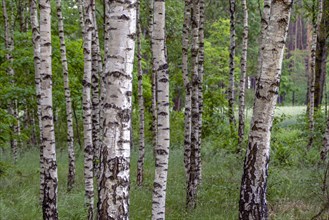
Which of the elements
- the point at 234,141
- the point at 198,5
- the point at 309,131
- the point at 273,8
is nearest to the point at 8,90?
the point at 198,5

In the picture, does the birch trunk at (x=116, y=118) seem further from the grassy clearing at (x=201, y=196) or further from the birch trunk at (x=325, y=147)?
the birch trunk at (x=325, y=147)

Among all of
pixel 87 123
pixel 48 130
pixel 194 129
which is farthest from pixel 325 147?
pixel 48 130

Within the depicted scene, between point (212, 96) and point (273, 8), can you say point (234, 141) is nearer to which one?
point (212, 96)

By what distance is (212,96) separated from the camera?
15367 millimetres

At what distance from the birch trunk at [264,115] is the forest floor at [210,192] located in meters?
2.73

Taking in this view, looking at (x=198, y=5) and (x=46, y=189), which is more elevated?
(x=198, y=5)

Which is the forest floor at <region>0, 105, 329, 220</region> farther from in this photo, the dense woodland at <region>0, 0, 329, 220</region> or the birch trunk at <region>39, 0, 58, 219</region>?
the birch trunk at <region>39, 0, 58, 219</region>

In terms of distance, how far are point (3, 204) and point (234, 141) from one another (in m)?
7.02

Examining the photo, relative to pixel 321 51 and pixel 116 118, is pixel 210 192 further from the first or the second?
pixel 321 51

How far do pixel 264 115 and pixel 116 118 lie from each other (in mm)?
2521

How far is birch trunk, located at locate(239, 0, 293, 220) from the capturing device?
17.6 feet

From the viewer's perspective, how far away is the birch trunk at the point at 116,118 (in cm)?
362

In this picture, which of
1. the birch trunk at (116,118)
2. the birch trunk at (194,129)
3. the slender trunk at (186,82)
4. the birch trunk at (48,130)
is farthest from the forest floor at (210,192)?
the birch trunk at (116,118)

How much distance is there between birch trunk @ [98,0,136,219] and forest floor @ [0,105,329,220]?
4.96 meters
